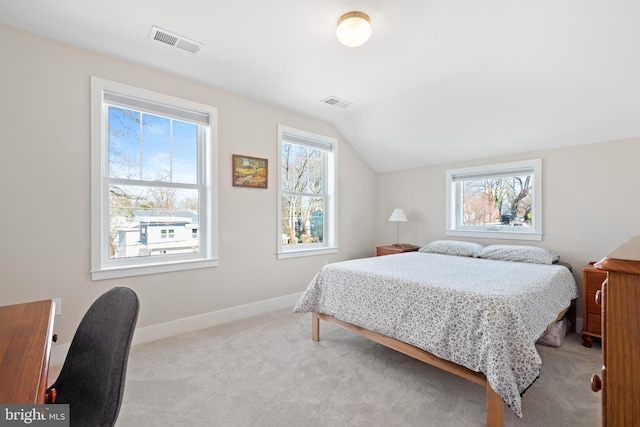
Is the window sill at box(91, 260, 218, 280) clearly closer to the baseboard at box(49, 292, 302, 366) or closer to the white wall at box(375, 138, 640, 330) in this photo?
the baseboard at box(49, 292, 302, 366)

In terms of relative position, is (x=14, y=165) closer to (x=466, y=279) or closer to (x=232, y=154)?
(x=232, y=154)

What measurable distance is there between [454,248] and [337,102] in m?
2.25

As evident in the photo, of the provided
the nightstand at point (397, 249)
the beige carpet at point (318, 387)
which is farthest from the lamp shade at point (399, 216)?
the beige carpet at point (318, 387)

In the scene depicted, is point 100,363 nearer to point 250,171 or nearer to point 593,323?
point 250,171

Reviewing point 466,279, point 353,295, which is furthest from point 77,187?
point 466,279

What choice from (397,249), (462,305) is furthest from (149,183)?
(397,249)

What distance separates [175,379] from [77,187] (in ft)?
5.66

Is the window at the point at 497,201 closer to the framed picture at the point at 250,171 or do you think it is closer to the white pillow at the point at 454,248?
the white pillow at the point at 454,248

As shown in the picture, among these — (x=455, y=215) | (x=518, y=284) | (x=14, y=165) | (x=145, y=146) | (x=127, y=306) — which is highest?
(x=145, y=146)

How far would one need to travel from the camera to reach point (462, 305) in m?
1.83

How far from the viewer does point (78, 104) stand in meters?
2.46

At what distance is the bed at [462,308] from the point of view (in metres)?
1.60

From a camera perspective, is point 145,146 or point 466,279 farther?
point 145,146

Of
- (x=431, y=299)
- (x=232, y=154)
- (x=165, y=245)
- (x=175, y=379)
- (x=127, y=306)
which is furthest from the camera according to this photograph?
(x=232, y=154)
